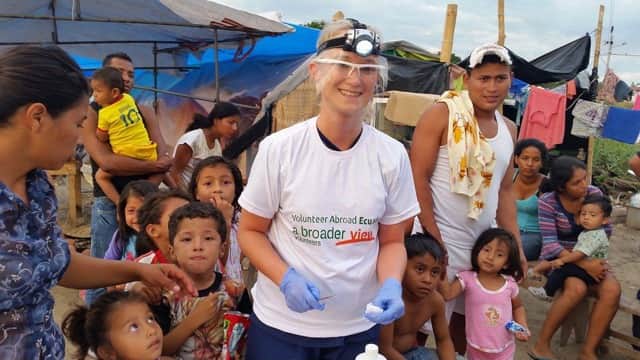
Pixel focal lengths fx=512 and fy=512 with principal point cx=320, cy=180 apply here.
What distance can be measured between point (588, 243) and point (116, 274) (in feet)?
9.39

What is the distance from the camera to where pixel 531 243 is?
3973 mm

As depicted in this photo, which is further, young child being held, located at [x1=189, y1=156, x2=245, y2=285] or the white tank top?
young child being held, located at [x1=189, y1=156, x2=245, y2=285]

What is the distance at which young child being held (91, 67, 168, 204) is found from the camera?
3.11 meters

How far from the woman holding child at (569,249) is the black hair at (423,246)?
1548mm

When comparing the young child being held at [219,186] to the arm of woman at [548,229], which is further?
the arm of woman at [548,229]

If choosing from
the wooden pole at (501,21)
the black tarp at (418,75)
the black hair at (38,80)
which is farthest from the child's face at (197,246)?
the wooden pole at (501,21)

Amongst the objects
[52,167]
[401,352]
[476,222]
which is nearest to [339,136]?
[52,167]

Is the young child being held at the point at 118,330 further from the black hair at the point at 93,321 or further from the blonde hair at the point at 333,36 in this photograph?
the blonde hair at the point at 333,36

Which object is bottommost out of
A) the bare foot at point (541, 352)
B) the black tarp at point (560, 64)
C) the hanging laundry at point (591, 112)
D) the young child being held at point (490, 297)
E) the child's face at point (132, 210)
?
the bare foot at point (541, 352)

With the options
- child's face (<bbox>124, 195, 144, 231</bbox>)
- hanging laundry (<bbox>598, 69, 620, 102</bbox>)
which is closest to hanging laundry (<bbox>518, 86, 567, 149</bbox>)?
hanging laundry (<bbox>598, 69, 620, 102</bbox>)

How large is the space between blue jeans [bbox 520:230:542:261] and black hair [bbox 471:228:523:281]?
1504mm

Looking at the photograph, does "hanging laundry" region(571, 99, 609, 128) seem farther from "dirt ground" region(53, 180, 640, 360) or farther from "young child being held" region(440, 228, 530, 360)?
"young child being held" region(440, 228, 530, 360)

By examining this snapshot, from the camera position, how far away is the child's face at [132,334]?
63.2 inches

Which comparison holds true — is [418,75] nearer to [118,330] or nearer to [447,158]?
[447,158]
